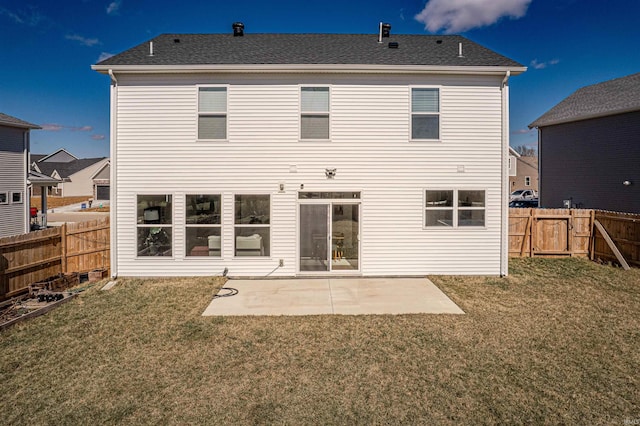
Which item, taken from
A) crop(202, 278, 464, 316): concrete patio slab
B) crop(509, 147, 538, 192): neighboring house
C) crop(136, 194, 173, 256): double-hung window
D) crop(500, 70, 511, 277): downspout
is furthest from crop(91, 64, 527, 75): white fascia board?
crop(509, 147, 538, 192): neighboring house

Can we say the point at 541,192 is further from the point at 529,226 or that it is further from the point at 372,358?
the point at 372,358

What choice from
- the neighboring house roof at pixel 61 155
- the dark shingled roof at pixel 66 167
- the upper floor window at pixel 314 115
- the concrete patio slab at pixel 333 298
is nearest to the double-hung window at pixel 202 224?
Answer: the concrete patio slab at pixel 333 298

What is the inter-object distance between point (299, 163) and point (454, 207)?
4429 mm

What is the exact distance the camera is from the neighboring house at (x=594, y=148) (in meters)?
14.9

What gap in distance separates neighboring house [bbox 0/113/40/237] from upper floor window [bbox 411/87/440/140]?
58.4 ft

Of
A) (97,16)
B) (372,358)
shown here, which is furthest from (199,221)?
(97,16)

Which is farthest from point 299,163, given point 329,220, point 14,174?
point 14,174

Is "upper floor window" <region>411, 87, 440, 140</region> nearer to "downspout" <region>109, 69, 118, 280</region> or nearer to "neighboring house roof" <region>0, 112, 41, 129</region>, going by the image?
"downspout" <region>109, 69, 118, 280</region>

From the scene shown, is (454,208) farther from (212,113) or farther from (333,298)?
(212,113)

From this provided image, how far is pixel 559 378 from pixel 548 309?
3.06 meters

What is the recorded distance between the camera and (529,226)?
1197 cm

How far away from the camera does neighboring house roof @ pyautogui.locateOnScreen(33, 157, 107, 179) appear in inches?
1796

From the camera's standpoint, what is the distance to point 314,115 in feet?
31.7

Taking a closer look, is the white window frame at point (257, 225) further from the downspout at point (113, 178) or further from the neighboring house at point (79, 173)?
the neighboring house at point (79, 173)
